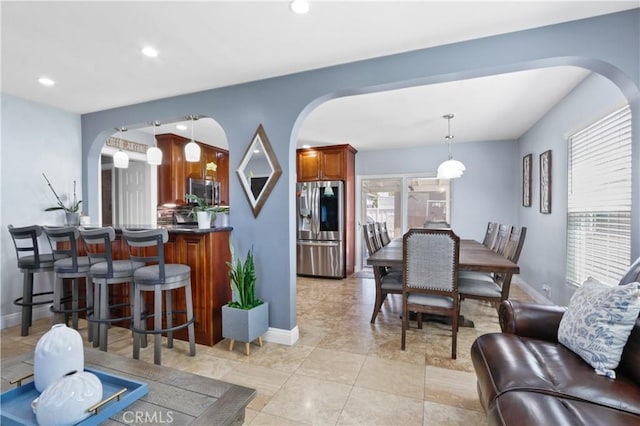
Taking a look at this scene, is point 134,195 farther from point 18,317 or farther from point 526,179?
point 526,179

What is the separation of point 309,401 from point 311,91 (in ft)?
7.72

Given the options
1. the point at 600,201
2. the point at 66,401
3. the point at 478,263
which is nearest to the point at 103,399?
the point at 66,401

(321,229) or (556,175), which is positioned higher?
(556,175)

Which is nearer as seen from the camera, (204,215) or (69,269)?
(69,269)

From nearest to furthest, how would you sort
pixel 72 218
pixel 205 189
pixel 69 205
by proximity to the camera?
pixel 72 218, pixel 69 205, pixel 205 189

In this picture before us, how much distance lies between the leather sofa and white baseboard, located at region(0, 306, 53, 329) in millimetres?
4334

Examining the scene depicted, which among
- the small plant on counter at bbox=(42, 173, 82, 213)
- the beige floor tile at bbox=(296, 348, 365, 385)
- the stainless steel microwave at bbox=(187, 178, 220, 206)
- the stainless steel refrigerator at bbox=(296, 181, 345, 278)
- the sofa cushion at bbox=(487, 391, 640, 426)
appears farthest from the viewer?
the stainless steel refrigerator at bbox=(296, 181, 345, 278)

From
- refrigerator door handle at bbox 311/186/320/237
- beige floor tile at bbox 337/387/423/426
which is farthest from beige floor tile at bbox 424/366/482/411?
refrigerator door handle at bbox 311/186/320/237

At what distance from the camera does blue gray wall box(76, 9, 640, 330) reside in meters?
1.86

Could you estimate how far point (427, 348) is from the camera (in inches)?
102

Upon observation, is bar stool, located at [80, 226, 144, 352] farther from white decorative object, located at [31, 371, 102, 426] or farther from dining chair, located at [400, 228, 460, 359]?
dining chair, located at [400, 228, 460, 359]

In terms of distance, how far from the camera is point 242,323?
2.48 metres

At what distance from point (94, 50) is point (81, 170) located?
2.07m

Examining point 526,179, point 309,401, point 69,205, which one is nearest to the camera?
point 309,401
